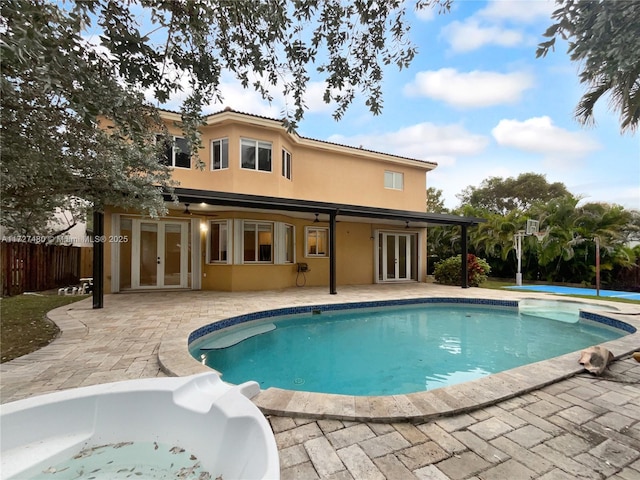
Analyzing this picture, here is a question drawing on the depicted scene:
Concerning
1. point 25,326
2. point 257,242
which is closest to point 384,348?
point 257,242

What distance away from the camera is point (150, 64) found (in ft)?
9.02

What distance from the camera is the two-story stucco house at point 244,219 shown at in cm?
1047

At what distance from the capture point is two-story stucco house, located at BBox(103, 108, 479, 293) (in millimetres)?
10469

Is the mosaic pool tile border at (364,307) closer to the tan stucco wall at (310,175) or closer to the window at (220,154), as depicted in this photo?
the tan stucco wall at (310,175)

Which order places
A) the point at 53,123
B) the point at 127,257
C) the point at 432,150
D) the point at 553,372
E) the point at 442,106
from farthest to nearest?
the point at 432,150, the point at 127,257, the point at 442,106, the point at 553,372, the point at 53,123

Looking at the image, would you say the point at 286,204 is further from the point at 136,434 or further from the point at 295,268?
the point at 136,434

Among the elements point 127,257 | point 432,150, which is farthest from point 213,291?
point 432,150

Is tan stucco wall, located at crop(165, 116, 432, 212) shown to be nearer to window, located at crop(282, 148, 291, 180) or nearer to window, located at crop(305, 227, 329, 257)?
window, located at crop(282, 148, 291, 180)

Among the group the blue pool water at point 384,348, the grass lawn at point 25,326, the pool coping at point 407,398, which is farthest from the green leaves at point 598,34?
the grass lawn at point 25,326

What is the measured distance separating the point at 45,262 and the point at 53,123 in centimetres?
1147

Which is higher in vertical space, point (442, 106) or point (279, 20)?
point (442, 106)

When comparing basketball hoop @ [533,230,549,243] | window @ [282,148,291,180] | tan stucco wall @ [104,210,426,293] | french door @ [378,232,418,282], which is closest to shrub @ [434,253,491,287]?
tan stucco wall @ [104,210,426,293]

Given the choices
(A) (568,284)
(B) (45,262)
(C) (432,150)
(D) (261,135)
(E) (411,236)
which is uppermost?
(C) (432,150)

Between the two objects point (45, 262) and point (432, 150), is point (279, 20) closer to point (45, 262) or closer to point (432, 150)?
point (45, 262)
